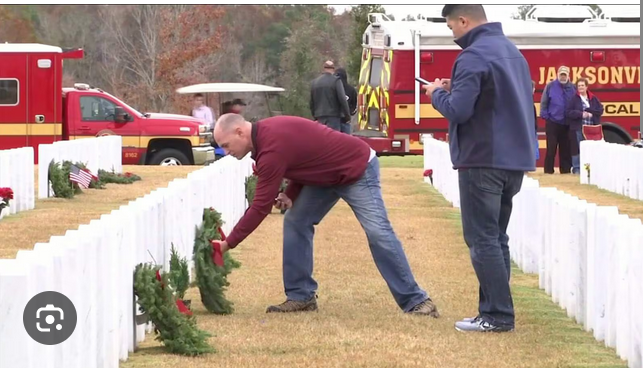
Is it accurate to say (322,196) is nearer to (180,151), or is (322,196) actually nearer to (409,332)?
(409,332)

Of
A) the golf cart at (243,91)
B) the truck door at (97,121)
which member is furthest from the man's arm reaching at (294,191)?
the golf cart at (243,91)

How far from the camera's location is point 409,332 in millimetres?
8594

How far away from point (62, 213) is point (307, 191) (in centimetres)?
904

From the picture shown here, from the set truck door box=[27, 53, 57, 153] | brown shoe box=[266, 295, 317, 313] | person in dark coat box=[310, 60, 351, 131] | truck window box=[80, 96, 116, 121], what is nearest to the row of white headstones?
brown shoe box=[266, 295, 317, 313]

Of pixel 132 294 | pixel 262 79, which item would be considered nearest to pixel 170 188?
pixel 132 294

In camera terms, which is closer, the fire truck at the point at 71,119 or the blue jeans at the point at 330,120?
the blue jeans at the point at 330,120

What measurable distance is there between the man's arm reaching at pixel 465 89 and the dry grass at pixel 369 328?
1299 millimetres

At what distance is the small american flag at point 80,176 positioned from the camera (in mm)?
Result: 20594

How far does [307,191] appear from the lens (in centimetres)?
938

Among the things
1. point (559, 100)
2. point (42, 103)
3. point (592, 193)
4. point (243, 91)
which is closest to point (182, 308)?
point (592, 193)

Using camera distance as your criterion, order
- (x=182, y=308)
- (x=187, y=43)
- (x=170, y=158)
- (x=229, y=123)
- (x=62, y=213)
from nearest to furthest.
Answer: (x=182, y=308)
(x=229, y=123)
(x=62, y=213)
(x=170, y=158)
(x=187, y=43)

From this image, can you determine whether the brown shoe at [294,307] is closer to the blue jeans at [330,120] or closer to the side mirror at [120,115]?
the blue jeans at [330,120]

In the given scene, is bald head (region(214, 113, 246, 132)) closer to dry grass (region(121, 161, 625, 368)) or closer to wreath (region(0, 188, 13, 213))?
dry grass (region(121, 161, 625, 368))

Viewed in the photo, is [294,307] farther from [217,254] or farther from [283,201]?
[283,201]
